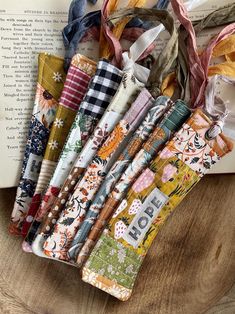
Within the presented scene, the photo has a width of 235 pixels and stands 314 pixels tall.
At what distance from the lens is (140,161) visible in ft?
1.95

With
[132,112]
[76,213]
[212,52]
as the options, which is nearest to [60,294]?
[76,213]

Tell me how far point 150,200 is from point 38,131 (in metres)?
0.17

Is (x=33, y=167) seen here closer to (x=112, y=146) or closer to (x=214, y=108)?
(x=112, y=146)

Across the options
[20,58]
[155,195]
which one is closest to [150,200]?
[155,195]

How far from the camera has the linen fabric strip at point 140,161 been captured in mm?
590

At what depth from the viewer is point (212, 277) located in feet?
2.15

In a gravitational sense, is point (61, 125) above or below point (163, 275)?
above

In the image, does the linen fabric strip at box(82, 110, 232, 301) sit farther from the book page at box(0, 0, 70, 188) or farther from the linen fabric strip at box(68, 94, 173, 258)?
the book page at box(0, 0, 70, 188)

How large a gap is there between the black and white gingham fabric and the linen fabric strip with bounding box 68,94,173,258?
0.13ft

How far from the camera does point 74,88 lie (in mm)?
620

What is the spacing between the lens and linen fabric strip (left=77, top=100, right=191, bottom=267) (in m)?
0.59

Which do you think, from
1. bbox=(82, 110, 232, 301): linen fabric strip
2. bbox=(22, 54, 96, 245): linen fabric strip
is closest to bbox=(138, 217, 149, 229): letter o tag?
bbox=(82, 110, 232, 301): linen fabric strip

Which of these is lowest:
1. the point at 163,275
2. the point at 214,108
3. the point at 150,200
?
the point at 163,275

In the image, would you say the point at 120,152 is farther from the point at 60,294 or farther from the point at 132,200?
the point at 60,294
